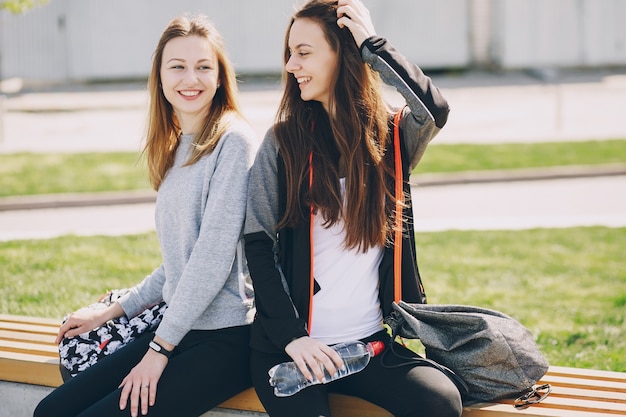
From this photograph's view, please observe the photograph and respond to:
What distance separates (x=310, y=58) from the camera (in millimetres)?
3324

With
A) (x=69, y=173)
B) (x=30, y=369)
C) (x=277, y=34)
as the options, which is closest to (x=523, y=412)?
(x=30, y=369)

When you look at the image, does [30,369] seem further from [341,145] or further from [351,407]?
[341,145]

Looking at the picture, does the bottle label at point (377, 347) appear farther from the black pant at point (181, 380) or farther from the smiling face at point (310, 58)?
the smiling face at point (310, 58)

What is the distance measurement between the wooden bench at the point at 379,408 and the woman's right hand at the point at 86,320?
17cm

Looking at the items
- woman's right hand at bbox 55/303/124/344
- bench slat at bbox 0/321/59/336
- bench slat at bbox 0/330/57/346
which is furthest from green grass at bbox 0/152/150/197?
woman's right hand at bbox 55/303/124/344

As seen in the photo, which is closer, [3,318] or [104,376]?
[104,376]

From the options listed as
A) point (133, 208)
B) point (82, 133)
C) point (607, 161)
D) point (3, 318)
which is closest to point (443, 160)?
point (607, 161)

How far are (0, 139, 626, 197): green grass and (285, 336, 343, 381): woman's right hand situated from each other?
822 cm

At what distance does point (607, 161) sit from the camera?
40.3 feet

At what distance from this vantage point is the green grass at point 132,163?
11.2 metres

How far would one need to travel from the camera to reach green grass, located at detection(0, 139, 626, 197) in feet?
36.9

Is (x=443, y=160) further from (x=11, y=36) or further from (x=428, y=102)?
(x=11, y=36)

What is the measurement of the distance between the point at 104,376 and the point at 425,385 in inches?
46.5

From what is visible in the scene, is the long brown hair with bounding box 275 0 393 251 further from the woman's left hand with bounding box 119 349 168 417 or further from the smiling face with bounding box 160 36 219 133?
the woman's left hand with bounding box 119 349 168 417
